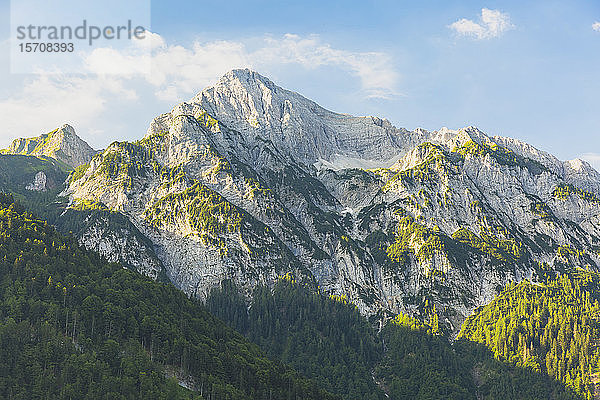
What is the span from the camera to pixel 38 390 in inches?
5256

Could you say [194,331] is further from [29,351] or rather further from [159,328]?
[29,351]

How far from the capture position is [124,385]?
468 ft

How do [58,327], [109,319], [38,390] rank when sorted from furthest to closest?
[109,319], [58,327], [38,390]

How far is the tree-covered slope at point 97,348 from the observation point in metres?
140

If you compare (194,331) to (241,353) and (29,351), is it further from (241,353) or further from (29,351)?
(29,351)

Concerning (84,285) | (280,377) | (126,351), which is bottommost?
(280,377)

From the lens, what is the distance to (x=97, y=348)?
515 ft

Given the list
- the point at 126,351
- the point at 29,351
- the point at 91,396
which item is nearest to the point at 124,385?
the point at 91,396

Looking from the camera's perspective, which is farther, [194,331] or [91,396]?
[194,331]

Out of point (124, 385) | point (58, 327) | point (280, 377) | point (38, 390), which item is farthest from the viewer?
point (280, 377)

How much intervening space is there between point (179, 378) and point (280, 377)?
4031 cm

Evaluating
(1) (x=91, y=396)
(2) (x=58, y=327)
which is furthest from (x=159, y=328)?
(1) (x=91, y=396)

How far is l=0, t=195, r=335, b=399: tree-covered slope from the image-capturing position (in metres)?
140

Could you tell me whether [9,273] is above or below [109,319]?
above
